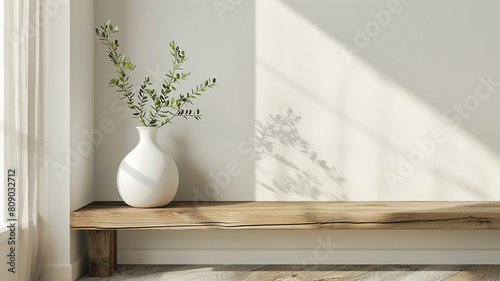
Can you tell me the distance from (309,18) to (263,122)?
63cm

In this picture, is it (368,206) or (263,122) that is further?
(263,122)

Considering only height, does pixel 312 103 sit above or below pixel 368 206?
above

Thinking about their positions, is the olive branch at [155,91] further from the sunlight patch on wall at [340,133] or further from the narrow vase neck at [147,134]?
the sunlight patch on wall at [340,133]

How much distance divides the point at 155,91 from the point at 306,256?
123cm

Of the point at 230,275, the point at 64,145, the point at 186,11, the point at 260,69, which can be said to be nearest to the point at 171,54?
the point at 186,11

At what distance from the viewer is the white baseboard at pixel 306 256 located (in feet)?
8.90

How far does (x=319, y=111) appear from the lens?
2.74 m

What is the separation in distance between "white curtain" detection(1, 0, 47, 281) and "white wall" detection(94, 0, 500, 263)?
51 centimetres

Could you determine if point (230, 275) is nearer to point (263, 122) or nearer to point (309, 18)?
point (263, 122)

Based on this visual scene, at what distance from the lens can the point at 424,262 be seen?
8.95ft

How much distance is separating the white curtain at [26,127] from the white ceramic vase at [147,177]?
38 cm

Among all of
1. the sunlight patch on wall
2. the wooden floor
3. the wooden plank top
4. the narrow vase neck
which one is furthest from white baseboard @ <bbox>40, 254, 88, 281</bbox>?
the sunlight patch on wall

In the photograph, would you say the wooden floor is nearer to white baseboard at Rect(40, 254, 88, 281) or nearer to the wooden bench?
white baseboard at Rect(40, 254, 88, 281)

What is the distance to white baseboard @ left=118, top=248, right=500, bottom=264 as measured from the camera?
2713mm
